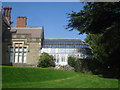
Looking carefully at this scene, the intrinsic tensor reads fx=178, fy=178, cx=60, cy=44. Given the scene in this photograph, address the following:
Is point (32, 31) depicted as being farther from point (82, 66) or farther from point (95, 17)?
point (95, 17)

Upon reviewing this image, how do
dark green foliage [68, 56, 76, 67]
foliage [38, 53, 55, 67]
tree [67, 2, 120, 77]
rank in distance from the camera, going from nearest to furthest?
1. tree [67, 2, 120, 77]
2. dark green foliage [68, 56, 76, 67]
3. foliage [38, 53, 55, 67]

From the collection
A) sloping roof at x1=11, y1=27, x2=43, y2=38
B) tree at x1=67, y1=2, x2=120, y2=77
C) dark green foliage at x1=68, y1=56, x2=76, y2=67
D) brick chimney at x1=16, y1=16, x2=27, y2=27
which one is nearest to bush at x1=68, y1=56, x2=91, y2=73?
dark green foliage at x1=68, y1=56, x2=76, y2=67

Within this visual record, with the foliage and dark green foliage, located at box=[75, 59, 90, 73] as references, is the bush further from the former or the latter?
the foliage

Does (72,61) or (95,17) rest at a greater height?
(95,17)

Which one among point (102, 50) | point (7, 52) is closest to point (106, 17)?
point (102, 50)

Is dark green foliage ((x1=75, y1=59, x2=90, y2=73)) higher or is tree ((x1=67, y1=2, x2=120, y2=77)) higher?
tree ((x1=67, y1=2, x2=120, y2=77))

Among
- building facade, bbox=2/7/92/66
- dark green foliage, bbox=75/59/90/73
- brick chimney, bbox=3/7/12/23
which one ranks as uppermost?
brick chimney, bbox=3/7/12/23

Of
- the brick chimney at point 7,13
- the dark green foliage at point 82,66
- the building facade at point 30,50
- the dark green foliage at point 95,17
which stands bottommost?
the dark green foliage at point 82,66

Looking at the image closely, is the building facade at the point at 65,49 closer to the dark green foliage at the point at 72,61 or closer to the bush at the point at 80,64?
the dark green foliage at the point at 72,61

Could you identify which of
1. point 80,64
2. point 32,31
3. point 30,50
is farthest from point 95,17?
point 32,31

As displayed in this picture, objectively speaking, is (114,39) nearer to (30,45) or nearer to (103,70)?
(103,70)

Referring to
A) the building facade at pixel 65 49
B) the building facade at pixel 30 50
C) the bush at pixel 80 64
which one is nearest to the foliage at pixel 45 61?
the building facade at pixel 30 50

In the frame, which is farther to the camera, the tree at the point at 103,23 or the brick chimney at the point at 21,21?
the brick chimney at the point at 21,21

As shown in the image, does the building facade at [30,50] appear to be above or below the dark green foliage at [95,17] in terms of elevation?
below
